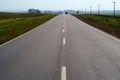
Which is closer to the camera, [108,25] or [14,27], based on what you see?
[14,27]

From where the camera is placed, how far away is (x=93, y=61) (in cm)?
791

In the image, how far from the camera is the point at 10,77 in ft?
19.6

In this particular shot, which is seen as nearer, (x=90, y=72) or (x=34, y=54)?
(x=90, y=72)

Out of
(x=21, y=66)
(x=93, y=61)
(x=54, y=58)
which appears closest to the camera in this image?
(x=21, y=66)

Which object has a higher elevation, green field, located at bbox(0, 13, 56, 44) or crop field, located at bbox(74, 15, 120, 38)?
green field, located at bbox(0, 13, 56, 44)

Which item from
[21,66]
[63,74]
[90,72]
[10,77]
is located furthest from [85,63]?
[10,77]

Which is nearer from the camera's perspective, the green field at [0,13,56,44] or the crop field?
the green field at [0,13,56,44]

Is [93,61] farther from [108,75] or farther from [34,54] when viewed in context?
[34,54]

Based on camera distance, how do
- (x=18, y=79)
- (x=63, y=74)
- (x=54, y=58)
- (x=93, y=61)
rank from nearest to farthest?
(x=18, y=79), (x=63, y=74), (x=93, y=61), (x=54, y=58)

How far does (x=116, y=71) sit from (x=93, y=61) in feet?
4.85

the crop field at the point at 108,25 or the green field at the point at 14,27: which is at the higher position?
the green field at the point at 14,27

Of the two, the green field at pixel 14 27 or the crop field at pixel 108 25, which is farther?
the crop field at pixel 108 25

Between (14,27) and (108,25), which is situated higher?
(14,27)

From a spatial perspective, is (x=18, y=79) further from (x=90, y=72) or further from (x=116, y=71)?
(x=116, y=71)
